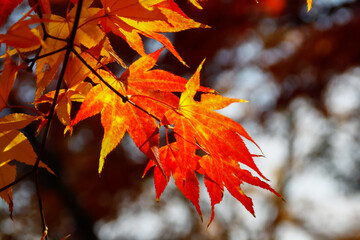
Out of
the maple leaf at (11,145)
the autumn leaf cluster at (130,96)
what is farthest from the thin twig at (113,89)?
the maple leaf at (11,145)

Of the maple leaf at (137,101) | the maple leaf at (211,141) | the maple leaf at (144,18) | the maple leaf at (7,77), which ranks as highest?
the maple leaf at (144,18)

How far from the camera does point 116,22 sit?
47 centimetres

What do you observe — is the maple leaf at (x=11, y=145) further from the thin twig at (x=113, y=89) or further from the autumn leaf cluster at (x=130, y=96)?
the thin twig at (x=113, y=89)

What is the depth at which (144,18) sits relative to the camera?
1.43 ft

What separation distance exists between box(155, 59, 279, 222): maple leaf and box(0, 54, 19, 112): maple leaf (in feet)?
0.66

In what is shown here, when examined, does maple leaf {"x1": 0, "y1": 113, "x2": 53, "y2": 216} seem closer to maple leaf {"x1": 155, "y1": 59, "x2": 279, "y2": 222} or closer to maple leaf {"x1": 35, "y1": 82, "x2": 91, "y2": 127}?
maple leaf {"x1": 35, "y1": 82, "x2": 91, "y2": 127}

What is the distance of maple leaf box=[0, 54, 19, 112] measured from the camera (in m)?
0.43

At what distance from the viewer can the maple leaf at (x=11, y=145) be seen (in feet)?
1.60

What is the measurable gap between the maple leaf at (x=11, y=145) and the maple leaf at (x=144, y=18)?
0.17 metres

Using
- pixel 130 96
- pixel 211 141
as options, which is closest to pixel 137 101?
pixel 130 96

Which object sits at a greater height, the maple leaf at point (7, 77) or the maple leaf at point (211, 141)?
the maple leaf at point (7, 77)

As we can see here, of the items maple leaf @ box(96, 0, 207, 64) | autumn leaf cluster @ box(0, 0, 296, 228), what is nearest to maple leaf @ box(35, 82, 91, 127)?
autumn leaf cluster @ box(0, 0, 296, 228)

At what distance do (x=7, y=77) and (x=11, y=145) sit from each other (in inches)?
4.2

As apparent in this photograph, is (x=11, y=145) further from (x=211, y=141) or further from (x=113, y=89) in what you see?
(x=211, y=141)
